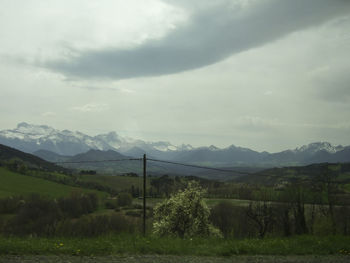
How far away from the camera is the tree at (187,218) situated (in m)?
37.3

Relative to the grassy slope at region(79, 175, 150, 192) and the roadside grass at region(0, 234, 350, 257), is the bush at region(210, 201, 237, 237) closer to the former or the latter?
the roadside grass at region(0, 234, 350, 257)

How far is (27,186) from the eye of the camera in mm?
127375

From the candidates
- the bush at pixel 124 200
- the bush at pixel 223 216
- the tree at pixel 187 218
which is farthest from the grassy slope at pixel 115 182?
the tree at pixel 187 218

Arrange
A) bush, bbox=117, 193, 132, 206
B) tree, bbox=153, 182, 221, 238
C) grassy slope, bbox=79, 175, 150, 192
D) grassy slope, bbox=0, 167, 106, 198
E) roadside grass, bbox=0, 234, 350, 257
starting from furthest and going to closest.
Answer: grassy slope, bbox=79, 175, 150, 192, grassy slope, bbox=0, 167, 106, 198, bush, bbox=117, 193, 132, 206, tree, bbox=153, 182, 221, 238, roadside grass, bbox=0, 234, 350, 257

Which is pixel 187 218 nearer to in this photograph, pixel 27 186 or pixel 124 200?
pixel 124 200

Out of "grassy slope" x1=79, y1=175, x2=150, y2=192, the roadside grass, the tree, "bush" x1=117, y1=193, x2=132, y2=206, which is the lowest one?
"bush" x1=117, y1=193, x2=132, y2=206

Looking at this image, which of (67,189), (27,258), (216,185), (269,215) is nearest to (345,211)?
(269,215)

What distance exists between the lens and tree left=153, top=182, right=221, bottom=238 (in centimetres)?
3728

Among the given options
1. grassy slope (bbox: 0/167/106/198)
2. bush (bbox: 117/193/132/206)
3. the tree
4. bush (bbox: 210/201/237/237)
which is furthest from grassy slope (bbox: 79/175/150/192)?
the tree

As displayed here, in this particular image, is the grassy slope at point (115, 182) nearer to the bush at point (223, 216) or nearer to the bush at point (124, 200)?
the bush at point (124, 200)

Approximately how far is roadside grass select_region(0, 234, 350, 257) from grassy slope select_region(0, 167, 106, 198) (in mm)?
108192

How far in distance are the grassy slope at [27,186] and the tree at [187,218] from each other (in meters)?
88.4

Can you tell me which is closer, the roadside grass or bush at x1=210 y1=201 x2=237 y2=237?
the roadside grass

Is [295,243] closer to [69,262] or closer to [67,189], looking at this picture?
[69,262]
